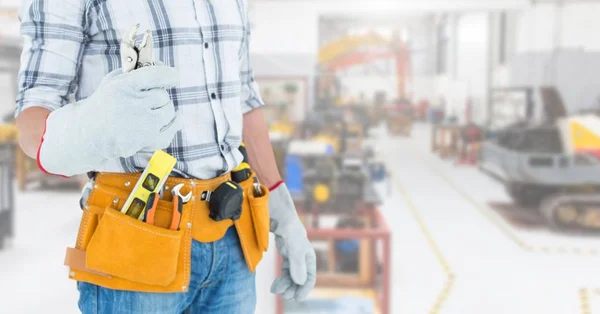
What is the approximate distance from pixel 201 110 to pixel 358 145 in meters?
4.76

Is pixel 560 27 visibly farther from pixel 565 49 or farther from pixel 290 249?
pixel 290 249

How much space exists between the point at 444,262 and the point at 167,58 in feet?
9.78

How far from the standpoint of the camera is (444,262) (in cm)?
353

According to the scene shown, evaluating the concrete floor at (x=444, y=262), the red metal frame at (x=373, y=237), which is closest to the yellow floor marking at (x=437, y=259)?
the concrete floor at (x=444, y=262)

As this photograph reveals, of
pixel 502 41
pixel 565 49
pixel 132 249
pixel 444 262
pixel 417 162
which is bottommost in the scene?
pixel 444 262

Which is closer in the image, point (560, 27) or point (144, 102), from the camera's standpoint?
point (144, 102)

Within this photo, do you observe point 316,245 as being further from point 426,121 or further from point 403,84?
point 403,84

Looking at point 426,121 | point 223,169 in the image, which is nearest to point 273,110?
point 426,121

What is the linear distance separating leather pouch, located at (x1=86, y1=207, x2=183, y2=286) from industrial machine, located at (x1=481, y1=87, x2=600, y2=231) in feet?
12.8

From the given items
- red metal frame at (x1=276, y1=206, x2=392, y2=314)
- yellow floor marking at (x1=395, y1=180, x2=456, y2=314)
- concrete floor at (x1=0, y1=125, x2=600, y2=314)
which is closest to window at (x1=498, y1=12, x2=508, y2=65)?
concrete floor at (x1=0, y1=125, x2=600, y2=314)

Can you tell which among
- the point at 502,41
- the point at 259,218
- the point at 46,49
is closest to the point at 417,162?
the point at 502,41

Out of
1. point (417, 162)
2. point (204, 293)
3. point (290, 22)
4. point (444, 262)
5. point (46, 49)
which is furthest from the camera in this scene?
point (290, 22)

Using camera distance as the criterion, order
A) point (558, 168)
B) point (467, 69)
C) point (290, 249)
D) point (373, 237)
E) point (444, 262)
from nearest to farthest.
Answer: point (290, 249) < point (373, 237) < point (444, 262) < point (558, 168) < point (467, 69)

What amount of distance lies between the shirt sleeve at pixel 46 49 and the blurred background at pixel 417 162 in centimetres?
188
